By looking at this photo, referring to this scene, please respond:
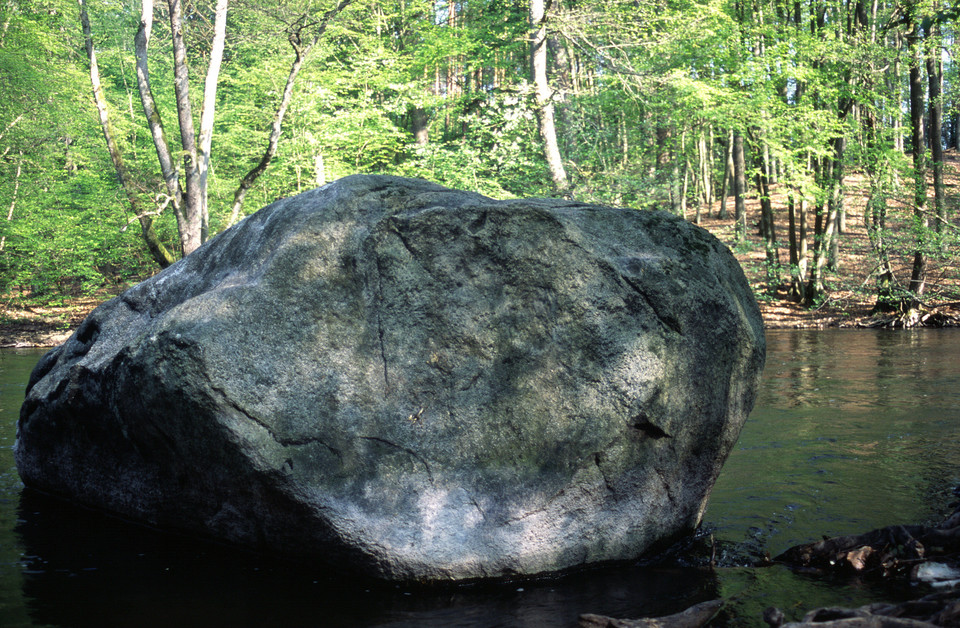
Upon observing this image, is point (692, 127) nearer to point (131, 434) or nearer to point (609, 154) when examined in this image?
point (609, 154)

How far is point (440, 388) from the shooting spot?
14.5 ft

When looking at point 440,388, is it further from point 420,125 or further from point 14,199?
point 420,125

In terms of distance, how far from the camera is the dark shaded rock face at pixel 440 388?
417cm

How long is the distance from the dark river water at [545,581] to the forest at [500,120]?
10.2 metres

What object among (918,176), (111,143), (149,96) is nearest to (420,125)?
(111,143)

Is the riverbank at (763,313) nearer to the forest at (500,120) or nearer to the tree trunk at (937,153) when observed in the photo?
the forest at (500,120)

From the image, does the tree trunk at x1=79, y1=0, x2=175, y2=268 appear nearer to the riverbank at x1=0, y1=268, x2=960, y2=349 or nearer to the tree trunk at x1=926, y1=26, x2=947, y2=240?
the riverbank at x1=0, y1=268, x2=960, y2=349

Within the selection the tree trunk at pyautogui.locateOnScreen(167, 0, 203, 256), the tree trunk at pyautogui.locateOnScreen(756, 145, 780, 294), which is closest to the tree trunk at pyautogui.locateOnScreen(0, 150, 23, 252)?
the tree trunk at pyautogui.locateOnScreen(167, 0, 203, 256)

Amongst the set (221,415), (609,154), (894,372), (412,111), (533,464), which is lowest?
(894,372)

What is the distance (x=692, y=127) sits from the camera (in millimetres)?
21703

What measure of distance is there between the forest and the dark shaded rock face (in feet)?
35.3

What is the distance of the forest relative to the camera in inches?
645

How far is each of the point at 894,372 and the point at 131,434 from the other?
11094 mm

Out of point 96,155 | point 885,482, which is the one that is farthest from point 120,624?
point 96,155
